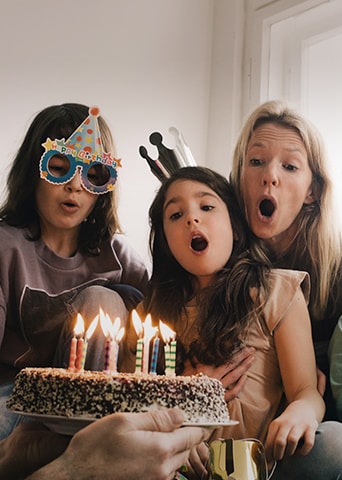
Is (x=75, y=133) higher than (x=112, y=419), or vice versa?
(x=75, y=133)

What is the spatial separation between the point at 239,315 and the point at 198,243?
0.63 feet

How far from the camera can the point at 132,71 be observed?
2422 mm

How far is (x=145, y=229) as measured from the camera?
239cm

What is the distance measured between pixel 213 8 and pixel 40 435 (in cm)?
211

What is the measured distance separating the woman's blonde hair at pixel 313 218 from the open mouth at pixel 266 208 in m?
0.05

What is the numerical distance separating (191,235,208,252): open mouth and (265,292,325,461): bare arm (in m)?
0.24

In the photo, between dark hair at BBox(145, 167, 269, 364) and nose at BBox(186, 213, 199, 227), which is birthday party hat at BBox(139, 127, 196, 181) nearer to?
dark hair at BBox(145, 167, 269, 364)

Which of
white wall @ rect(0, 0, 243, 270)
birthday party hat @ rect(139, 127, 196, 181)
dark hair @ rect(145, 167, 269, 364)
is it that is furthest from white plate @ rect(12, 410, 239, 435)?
white wall @ rect(0, 0, 243, 270)

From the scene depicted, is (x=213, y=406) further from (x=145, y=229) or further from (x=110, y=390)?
(x=145, y=229)

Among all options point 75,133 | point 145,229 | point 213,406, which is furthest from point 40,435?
point 145,229

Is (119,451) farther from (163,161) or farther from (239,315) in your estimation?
(163,161)

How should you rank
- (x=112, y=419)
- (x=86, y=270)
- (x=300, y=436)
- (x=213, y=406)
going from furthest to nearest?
(x=86, y=270) < (x=300, y=436) < (x=213, y=406) < (x=112, y=419)

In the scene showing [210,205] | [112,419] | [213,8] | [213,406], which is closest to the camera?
[112,419]

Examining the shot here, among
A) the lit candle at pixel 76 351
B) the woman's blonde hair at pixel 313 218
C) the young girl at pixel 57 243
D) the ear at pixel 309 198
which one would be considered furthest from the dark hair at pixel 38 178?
the lit candle at pixel 76 351
